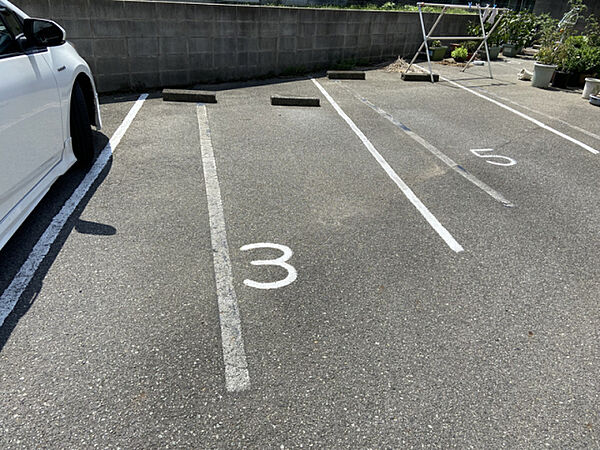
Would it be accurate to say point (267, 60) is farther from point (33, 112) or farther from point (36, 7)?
point (33, 112)

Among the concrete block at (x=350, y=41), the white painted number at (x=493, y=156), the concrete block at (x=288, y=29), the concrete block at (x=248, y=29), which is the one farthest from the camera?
the concrete block at (x=350, y=41)

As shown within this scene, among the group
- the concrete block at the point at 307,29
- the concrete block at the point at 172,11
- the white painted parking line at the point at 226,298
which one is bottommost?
the white painted parking line at the point at 226,298

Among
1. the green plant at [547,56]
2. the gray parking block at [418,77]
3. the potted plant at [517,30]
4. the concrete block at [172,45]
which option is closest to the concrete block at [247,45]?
the concrete block at [172,45]

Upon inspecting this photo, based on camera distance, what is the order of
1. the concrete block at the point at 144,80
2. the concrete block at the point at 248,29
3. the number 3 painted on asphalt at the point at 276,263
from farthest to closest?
the concrete block at the point at 248,29
the concrete block at the point at 144,80
the number 3 painted on asphalt at the point at 276,263

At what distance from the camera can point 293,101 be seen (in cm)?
784

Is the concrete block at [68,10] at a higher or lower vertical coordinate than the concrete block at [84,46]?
higher

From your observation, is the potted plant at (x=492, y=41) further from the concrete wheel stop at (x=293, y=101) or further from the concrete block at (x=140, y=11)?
the concrete block at (x=140, y=11)

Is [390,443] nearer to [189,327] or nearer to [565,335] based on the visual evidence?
[189,327]

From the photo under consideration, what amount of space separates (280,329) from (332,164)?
3030 millimetres

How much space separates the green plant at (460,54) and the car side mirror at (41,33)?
41.8 feet

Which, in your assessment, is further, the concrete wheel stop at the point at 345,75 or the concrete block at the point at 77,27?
the concrete wheel stop at the point at 345,75

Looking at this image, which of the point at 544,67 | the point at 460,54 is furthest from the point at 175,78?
the point at 460,54

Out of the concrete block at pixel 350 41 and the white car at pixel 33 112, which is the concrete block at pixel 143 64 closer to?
the white car at pixel 33 112

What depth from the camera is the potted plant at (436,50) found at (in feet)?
44.6
